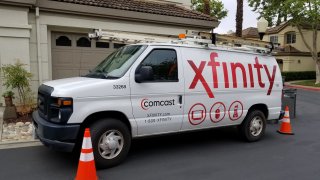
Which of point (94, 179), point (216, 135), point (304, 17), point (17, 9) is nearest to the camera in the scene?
point (94, 179)

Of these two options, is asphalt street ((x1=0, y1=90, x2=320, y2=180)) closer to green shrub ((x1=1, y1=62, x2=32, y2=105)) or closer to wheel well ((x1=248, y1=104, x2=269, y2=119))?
wheel well ((x1=248, y1=104, x2=269, y2=119))

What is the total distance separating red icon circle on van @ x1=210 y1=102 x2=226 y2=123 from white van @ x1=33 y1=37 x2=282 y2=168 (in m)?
0.01

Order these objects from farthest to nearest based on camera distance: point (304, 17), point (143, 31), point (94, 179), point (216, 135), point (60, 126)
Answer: point (304, 17), point (143, 31), point (216, 135), point (60, 126), point (94, 179)

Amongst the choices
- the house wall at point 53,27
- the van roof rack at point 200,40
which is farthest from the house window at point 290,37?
the van roof rack at point 200,40

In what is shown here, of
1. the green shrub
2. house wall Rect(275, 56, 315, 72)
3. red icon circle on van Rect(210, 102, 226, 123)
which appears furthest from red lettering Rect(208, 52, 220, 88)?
house wall Rect(275, 56, 315, 72)

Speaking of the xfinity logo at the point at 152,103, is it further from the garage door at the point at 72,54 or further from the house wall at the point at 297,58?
the house wall at the point at 297,58

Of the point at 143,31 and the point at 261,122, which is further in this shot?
the point at 143,31

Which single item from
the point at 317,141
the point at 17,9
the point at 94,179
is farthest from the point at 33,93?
the point at 317,141

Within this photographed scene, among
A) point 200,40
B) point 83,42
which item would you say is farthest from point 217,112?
point 83,42

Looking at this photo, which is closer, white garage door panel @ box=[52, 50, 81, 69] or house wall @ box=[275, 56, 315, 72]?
white garage door panel @ box=[52, 50, 81, 69]

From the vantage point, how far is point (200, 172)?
514 cm

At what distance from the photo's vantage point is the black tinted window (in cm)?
566

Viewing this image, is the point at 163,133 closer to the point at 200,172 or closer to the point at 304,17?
the point at 200,172

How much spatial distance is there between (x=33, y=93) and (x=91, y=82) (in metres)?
5.66
